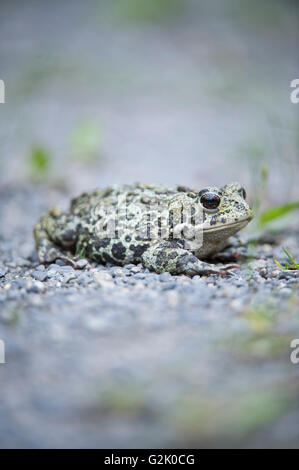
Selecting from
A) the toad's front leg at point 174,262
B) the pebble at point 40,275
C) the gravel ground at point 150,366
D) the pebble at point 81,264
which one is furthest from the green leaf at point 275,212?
the pebble at point 40,275

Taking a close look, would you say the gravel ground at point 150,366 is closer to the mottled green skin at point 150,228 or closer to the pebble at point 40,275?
the pebble at point 40,275

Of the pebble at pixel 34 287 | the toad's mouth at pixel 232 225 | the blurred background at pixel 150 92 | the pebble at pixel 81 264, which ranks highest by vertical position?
the blurred background at pixel 150 92

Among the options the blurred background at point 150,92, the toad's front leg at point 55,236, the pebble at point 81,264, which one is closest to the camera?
the pebble at point 81,264

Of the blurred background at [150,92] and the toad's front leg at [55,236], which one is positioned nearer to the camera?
the toad's front leg at [55,236]

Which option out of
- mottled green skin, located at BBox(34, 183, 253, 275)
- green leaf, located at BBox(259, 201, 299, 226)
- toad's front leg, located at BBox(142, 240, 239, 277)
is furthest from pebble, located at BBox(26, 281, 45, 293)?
green leaf, located at BBox(259, 201, 299, 226)

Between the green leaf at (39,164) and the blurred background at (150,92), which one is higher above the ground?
the blurred background at (150,92)

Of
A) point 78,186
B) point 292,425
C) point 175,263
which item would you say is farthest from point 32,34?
point 292,425
